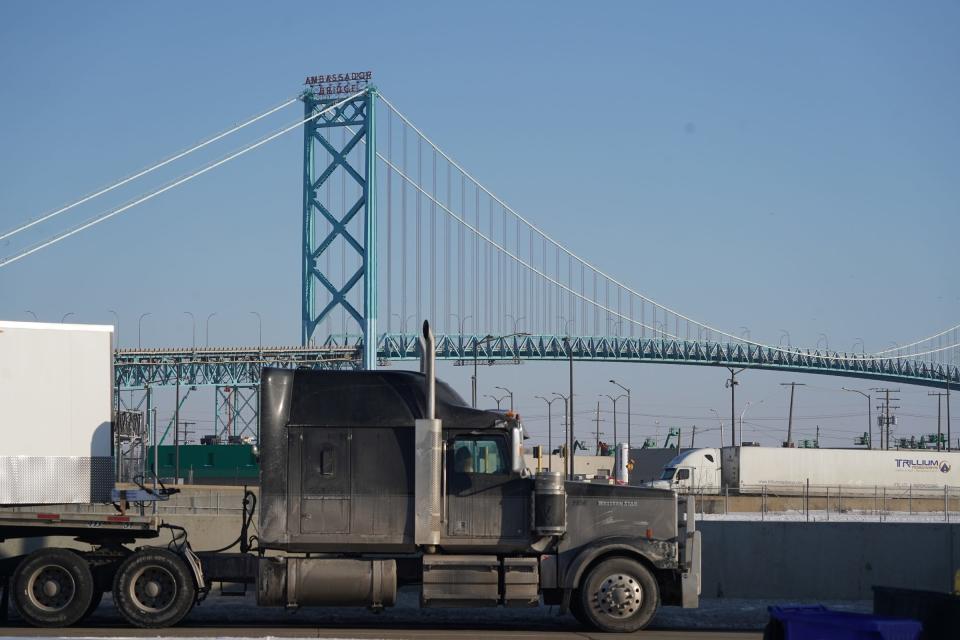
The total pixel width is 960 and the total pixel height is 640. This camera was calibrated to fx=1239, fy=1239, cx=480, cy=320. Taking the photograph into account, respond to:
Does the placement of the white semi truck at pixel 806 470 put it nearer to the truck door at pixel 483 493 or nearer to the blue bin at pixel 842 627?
the truck door at pixel 483 493

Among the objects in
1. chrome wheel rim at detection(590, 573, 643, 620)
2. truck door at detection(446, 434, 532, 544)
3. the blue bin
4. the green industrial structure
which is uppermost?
truck door at detection(446, 434, 532, 544)

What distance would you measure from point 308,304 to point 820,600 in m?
89.4

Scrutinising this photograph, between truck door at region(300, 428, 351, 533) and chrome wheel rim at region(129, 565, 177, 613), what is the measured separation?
1922 millimetres

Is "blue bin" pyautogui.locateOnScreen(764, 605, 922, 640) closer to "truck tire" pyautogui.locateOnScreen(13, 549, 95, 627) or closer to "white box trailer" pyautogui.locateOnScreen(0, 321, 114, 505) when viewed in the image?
"truck tire" pyautogui.locateOnScreen(13, 549, 95, 627)

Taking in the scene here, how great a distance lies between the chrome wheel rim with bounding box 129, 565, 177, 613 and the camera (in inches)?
647

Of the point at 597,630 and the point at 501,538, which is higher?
the point at 501,538

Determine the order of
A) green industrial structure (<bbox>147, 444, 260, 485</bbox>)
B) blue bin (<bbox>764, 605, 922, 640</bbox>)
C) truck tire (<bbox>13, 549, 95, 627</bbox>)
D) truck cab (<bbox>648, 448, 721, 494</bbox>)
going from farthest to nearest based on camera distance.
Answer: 1. green industrial structure (<bbox>147, 444, 260, 485</bbox>)
2. truck cab (<bbox>648, 448, 721, 494</bbox>)
3. truck tire (<bbox>13, 549, 95, 627</bbox>)
4. blue bin (<bbox>764, 605, 922, 640</bbox>)

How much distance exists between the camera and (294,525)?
16.5 m

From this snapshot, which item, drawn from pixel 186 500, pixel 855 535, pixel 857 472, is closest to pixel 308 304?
pixel 857 472

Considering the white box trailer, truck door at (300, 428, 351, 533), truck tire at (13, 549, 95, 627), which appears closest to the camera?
truck tire at (13, 549, 95, 627)

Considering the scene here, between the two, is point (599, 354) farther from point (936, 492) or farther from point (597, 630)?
point (597, 630)

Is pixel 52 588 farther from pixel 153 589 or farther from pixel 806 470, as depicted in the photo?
pixel 806 470

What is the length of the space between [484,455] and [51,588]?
19.7 feet

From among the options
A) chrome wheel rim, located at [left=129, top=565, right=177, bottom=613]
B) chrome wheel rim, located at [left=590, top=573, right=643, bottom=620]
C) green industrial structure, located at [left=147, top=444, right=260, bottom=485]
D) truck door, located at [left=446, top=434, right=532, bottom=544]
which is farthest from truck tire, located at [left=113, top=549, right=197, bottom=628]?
green industrial structure, located at [left=147, top=444, right=260, bottom=485]
